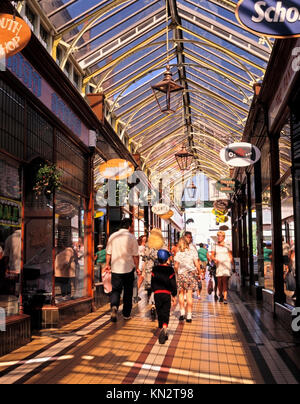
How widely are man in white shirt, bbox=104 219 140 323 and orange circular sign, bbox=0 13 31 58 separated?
4216 millimetres

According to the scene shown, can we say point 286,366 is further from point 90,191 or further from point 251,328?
point 90,191

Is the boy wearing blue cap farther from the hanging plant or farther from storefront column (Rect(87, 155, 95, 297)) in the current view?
storefront column (Rect(87, 155, 95, 297))

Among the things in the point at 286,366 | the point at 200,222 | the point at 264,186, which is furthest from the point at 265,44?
the point at 200,222

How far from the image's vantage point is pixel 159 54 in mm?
13758

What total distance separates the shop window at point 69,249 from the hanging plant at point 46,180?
1.10 metres

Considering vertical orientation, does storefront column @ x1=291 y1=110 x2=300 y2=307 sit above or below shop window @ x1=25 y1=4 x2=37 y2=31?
below

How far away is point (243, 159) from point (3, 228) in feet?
21.9

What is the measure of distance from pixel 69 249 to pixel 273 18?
643 centimetres

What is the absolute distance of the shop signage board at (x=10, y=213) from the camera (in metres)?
6.72

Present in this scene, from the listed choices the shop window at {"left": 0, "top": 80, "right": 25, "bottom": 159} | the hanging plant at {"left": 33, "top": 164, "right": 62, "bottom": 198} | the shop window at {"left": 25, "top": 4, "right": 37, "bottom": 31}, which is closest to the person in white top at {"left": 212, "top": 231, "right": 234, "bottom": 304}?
the hanging plant at {"left": 33, "top": 164, "right": 62, "bottom": 198}

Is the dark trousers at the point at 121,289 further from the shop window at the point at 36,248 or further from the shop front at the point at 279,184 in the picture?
the shop front at the point at 279,184

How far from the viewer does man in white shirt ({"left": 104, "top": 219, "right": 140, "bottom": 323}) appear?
8.72m

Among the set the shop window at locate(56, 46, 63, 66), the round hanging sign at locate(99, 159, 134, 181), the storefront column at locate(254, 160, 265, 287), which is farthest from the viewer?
the round hanging sign at locate(99, 159, 134, 181)

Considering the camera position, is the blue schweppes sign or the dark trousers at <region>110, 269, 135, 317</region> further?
the dark trousers at <region>110, 269, 135, 317</region>
